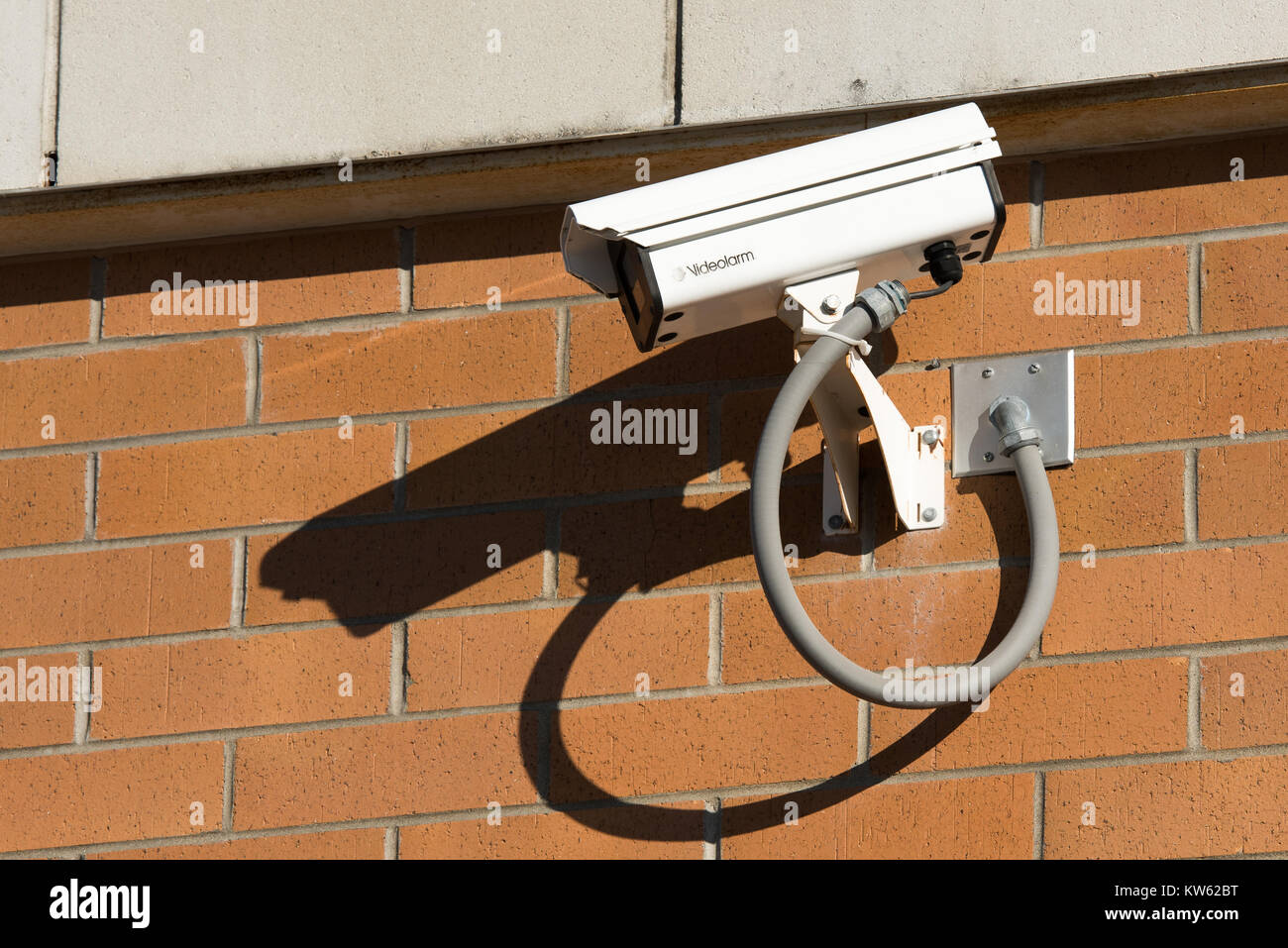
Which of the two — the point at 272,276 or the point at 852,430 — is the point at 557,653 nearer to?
the point at 852,430

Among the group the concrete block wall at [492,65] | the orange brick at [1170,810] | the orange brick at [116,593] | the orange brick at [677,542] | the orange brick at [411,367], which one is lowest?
the orange brick at [1170,810]

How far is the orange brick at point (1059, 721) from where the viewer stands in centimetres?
170

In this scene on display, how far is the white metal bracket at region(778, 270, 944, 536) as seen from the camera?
1649 mm

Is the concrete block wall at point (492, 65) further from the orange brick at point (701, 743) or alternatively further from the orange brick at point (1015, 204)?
the orange brick at point (701, 743)

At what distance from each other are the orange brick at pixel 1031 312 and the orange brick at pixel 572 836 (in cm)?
59

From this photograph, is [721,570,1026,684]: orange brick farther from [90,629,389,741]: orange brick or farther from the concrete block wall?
the concrete block wall

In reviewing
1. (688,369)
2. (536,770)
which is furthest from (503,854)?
(688,369)

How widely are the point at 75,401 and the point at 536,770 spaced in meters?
0.77

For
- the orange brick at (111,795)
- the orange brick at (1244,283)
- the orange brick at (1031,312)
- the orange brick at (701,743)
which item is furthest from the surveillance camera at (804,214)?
the orange brick at (111,795)

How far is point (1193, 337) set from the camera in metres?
1.78

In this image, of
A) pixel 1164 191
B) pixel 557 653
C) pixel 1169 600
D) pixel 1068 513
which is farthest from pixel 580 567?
pixel 1164 191

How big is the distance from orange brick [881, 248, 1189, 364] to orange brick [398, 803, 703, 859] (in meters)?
0.59

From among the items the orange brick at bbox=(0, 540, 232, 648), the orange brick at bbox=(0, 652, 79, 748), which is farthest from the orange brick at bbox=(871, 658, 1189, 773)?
the orange brick at bbox=(0, 652, 79, 748)

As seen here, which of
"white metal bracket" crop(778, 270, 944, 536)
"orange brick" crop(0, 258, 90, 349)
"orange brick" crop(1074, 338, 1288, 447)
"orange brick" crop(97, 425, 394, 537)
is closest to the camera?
"white metal bracket" crop(778, 270, 944, 536)
